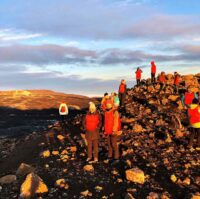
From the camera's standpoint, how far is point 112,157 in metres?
15.6

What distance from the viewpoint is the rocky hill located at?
1248 centimetres

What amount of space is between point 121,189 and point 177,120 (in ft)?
27.7

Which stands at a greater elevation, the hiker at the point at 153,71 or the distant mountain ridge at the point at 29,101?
the hiker at the point at 153,71

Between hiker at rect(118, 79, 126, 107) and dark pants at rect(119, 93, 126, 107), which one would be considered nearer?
hiker at rect(118, 79, 126, 107)

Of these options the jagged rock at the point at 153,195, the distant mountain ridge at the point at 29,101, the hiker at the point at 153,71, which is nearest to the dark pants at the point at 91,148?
the jagged rock at the point at 153,195


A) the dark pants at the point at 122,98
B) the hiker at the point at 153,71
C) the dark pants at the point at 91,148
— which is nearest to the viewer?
the dark pants at the point at 91,148

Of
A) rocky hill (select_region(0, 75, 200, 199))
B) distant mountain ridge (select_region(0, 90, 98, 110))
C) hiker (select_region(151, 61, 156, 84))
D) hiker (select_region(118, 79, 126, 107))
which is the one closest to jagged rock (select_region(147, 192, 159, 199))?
rocky hill (select_region(0, 75, 200, 199))

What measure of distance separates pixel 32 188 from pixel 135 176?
328 centimetres

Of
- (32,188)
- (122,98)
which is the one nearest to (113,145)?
(32,188)

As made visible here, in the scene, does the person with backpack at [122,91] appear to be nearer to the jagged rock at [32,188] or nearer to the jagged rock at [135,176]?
the jagged rock at [135,176]

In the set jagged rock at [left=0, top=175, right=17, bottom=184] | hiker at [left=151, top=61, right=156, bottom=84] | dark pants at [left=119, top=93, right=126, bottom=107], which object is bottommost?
jagged rock at [left=0, top=175, right=17, bottom=184]

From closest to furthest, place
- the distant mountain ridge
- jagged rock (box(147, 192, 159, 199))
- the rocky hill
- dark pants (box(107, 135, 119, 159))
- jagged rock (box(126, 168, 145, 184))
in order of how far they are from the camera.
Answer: jagged rock (box(147, 192, 159, 199)), the rocky hill, jagged rock (box(126, 168, 145, 184)), dark pants (box(107, 135, 119, 159)), the distant mountain ridge

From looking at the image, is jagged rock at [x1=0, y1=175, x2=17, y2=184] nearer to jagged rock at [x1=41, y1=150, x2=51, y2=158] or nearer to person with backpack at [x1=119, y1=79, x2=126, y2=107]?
jagged rock at [x1=41, y1=150, x2=51, y2=158]

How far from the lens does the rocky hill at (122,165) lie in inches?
492
